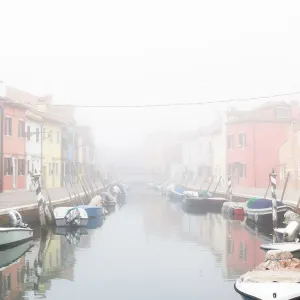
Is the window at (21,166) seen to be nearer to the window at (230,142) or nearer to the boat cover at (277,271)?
the window at (230,142)

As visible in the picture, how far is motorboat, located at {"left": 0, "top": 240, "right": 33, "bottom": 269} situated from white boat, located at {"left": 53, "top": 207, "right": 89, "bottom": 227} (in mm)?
5286

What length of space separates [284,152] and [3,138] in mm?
27611

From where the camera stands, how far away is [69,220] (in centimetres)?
2927

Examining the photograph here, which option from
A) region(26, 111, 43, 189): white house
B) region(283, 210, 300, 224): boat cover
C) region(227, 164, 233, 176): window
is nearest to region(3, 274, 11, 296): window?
region(283, 210, 300, 224): boat cover

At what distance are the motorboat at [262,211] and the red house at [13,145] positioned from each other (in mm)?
18058

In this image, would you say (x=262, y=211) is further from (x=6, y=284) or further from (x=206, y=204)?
(x=6, y=284)

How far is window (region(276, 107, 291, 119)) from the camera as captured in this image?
192 feet

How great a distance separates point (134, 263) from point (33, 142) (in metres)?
31.6

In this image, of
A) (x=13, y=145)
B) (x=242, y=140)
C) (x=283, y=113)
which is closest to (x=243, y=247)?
(x=13, y=145)

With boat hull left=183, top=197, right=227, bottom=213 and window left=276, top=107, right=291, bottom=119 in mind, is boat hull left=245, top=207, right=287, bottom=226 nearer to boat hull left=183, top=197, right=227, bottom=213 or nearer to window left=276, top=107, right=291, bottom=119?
boat hull left=183, top=197, right=227, bottom=213

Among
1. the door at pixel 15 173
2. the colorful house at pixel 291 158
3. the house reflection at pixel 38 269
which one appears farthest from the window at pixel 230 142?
the house reflection at pixel 38 269

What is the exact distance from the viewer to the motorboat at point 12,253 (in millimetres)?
19719

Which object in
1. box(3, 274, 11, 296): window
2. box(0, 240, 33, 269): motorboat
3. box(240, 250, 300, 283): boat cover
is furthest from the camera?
box(0, 240, 33, 269): motorboat

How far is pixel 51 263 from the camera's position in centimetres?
1989
